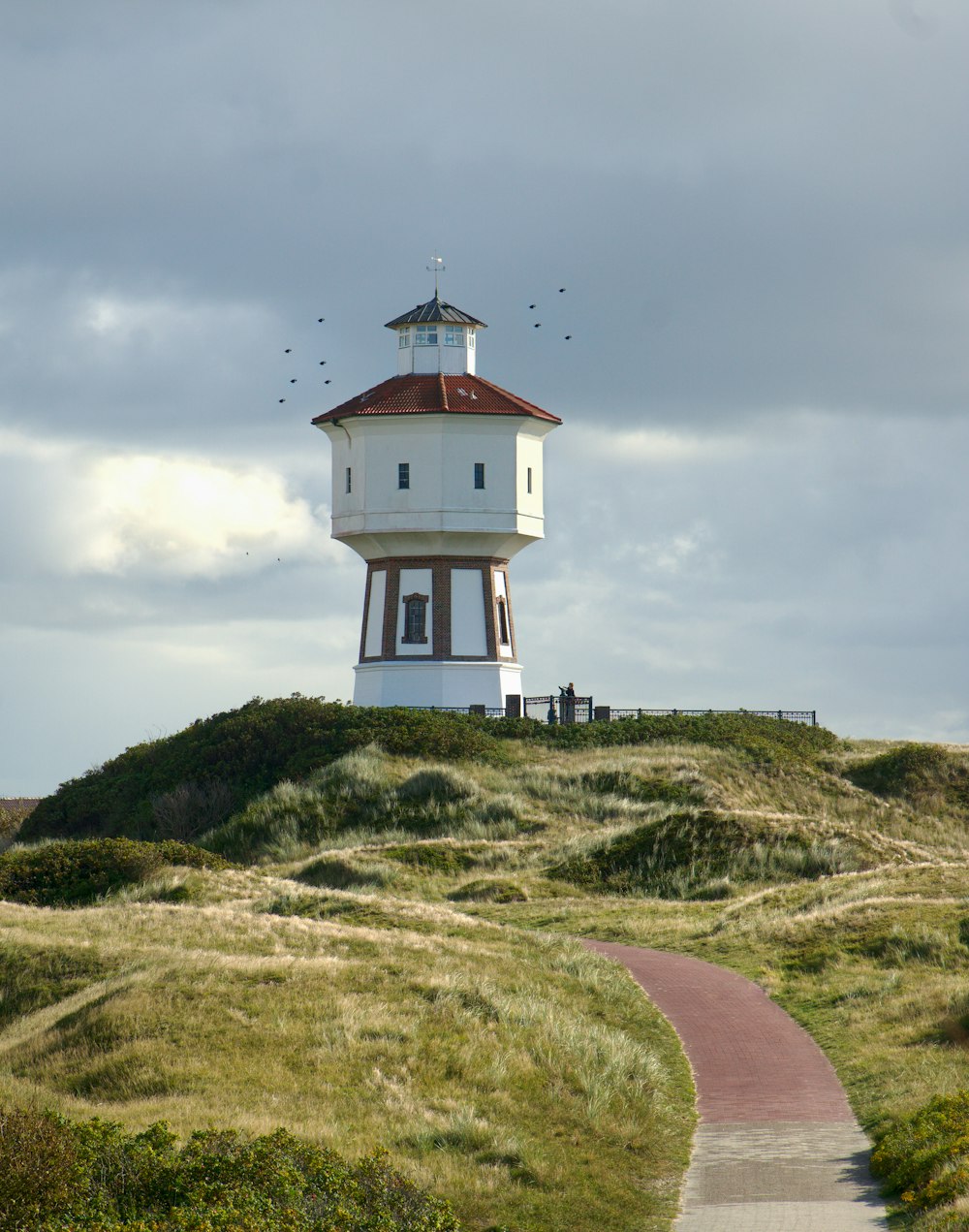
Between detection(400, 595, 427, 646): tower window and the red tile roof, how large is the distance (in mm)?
6311

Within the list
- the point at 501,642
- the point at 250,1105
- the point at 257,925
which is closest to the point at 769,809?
the point at 501,642

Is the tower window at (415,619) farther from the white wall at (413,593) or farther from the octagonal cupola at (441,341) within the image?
the octagonal cupola at (441,341)

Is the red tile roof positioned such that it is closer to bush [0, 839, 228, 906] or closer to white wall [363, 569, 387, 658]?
white wall [363, 569, 387, 658]

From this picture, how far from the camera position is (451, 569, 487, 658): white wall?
52.6m

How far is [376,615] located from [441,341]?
10.2 m

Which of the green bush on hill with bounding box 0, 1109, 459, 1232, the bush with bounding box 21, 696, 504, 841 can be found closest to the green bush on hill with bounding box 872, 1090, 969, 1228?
the green bush on hill with bounding box 0, 1109, 459, 1232

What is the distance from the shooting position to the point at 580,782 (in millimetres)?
44906

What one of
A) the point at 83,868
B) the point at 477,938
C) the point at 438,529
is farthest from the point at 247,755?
the point at 477,938

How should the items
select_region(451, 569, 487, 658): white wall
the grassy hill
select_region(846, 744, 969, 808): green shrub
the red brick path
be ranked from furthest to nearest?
select_region(451, 569, 487, 658): white wall, select_region(846, 744, 969, 808): green shrub, the red brick path, the grassy hill

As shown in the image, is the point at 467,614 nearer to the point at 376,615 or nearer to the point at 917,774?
the point at 376,615

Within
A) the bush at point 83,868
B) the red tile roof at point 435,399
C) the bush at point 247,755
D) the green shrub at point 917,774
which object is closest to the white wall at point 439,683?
the bush at point 247,755

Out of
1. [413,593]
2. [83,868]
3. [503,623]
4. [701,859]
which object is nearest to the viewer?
[83,868]

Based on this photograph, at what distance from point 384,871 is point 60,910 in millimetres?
8760

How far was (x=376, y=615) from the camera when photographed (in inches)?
2115
